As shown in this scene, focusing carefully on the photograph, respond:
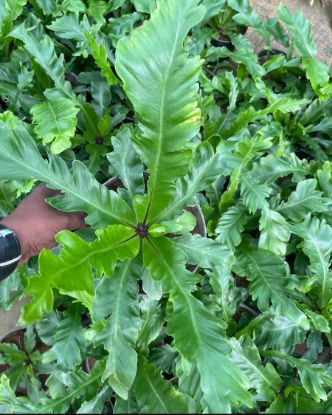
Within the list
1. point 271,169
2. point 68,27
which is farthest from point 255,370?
point 68,27

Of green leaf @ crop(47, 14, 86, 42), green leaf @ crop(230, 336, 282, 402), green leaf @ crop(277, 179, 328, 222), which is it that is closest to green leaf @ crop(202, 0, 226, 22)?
green leaf @ crop(47, 14, 86, 42)

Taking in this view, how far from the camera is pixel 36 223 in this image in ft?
4.10

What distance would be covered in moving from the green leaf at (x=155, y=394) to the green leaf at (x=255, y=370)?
28 centimetres

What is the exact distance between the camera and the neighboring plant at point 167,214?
0.99 metres

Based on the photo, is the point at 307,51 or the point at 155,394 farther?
the point at 307,51

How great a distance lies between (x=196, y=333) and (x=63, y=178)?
0.52 meters

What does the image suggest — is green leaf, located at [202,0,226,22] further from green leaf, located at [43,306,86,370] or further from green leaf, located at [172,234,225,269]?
green leaf, located at [43,306,86,370]

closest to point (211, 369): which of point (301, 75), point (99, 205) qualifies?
point (99, 205)

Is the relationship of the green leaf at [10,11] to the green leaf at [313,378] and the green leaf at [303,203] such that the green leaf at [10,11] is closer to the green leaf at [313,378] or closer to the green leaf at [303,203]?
the green leaf at [303,203]

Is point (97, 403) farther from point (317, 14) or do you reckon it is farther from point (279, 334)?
point (317, 14)

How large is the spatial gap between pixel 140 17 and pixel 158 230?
114cm

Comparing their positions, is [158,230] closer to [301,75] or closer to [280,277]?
[280,277]

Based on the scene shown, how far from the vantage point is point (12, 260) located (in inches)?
45.2

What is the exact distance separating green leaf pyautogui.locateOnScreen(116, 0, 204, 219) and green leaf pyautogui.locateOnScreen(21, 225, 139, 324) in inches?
7.9
